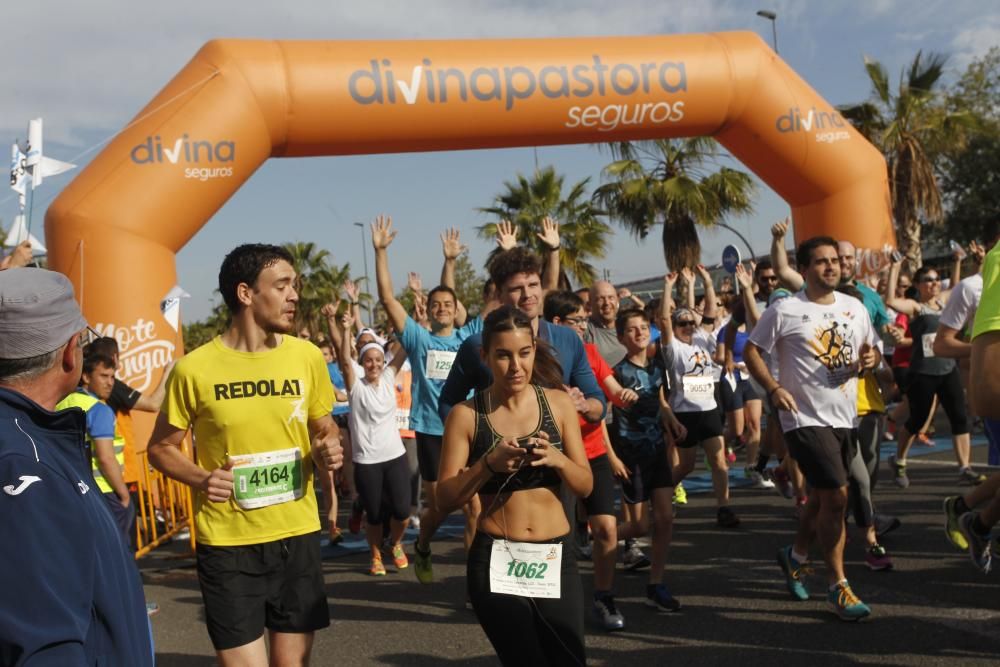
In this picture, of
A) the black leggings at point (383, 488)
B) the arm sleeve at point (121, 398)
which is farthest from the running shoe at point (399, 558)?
the arm sleeve at point (121, 398)

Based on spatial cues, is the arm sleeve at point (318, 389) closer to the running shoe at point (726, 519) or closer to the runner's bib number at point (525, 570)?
the runner's bib number at point (525, 570)

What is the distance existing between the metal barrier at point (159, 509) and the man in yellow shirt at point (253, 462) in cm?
489

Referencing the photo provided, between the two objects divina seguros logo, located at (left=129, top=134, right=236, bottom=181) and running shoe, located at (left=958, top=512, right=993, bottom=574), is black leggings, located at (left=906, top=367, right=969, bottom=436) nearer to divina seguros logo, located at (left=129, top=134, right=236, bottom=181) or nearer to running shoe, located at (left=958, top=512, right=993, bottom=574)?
running shoe, located at (left=958, top=512, right=993, bottom=574)

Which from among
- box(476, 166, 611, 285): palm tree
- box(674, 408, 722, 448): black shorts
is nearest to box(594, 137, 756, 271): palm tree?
box(476, 166, 611, 285): palm tree

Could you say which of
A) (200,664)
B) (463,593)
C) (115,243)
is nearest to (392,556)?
(463,593)

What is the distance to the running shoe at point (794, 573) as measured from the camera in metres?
5.32

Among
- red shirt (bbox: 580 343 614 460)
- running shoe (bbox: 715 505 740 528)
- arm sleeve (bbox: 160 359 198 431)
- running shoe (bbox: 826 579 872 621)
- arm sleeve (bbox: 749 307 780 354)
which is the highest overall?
arm sleeve (bbox: 749 307 780 354)

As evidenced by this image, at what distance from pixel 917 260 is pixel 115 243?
694 inches

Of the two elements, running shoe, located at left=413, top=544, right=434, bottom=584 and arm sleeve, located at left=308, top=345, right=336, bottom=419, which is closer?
arm sleeve, located at left=308, top=345, right=336, bottom=419

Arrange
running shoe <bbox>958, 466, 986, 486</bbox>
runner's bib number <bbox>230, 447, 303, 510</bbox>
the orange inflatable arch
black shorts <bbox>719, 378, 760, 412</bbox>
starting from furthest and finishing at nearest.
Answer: black shorts <bbox>719, 378, 760, 412</bbox> → the orange inflatable arch → running shoe <bbox>958, 466, 986, 486</bbox> → runner's bib number <bbox>230, 447, 303, 510</bbox>

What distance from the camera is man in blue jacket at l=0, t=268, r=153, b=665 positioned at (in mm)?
1397

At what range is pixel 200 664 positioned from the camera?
502 cm

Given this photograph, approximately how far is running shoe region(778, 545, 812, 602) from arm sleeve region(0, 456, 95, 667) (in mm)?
4643

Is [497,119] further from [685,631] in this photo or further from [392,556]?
[685,631]
